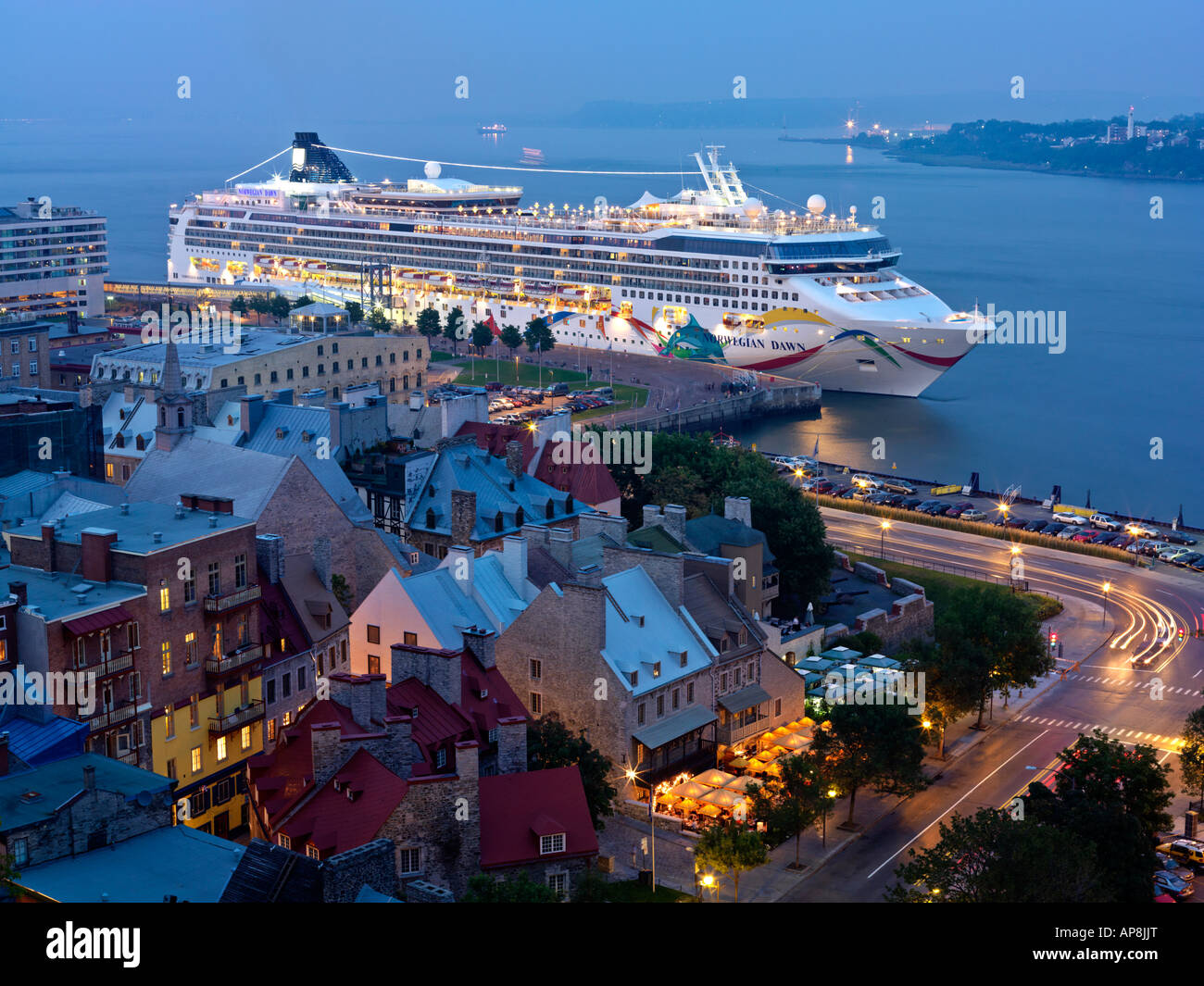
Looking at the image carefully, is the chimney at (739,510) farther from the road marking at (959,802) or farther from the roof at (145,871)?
the roof at (145,871)

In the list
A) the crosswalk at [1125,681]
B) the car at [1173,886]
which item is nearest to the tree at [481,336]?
the crosswalk at [1125,681]

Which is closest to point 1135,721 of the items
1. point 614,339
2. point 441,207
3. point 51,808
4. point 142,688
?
point 142,688

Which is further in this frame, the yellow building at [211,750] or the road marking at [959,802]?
the road marking at [959,802]

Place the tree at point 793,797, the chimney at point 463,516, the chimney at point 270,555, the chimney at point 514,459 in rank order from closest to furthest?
the tree at point 793,797, the chimney at point 270,555, the chimney at point 463,516, the chimney at point 514,459

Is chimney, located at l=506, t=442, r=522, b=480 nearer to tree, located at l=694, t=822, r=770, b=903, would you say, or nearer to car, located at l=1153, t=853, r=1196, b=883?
tree, located at l=694, t=822, r=770, b=903

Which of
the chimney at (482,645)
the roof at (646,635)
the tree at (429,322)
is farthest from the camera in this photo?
the tree at (429,322)

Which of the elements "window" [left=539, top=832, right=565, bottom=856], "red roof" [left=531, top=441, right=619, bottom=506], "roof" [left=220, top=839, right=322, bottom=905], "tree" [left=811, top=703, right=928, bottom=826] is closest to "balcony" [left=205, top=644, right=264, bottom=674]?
"window" [left=539, top=832, right=565, bottom=856]

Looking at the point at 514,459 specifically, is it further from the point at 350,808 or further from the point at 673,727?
the point at 350,808
